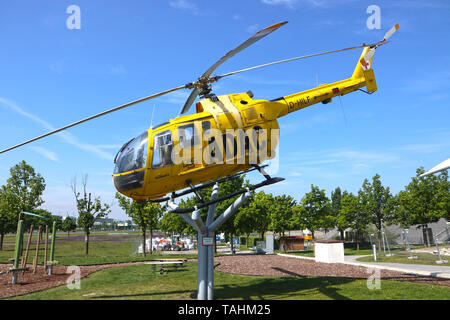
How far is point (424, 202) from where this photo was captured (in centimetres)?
3125

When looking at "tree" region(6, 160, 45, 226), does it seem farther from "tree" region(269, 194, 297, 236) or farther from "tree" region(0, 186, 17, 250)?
"tree" region(269, 194, 297, 236)

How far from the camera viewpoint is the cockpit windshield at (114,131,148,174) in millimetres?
9094

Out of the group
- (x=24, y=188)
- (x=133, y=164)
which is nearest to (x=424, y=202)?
(x=133, y=164)

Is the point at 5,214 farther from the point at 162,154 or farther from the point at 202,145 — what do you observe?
the point at 202,145

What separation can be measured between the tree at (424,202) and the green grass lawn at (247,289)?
2361 cm

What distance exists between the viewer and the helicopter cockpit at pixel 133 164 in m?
9.10

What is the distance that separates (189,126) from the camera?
947 cm

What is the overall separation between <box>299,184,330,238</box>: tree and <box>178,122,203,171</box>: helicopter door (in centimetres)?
2734

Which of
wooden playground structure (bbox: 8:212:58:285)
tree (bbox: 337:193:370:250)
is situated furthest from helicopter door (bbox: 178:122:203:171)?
tree (bbox: 337:193:370:250)

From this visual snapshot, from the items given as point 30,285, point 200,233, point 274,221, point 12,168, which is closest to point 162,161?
point 200,233
